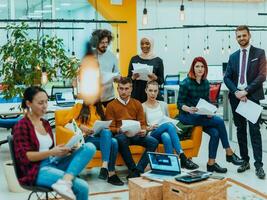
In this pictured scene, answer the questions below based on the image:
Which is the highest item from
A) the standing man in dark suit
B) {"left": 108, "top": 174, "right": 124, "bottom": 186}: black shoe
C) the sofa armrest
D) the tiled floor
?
the standing man in dark suit

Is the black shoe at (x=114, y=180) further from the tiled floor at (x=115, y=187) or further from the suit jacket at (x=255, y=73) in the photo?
the suit jacket at (x=255, y=73)

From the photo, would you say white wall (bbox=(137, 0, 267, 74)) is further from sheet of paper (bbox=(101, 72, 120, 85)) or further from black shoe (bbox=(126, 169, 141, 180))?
black shoe (bbox=(126, 169, 141, 180))

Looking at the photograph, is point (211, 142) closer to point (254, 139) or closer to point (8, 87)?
point (254, 139)

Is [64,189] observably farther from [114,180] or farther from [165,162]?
[114,180]

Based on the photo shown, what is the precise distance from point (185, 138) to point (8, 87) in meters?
2.26

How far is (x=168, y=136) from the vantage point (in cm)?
511

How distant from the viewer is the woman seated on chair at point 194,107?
210 inches

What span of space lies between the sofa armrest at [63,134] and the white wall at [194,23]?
349 inches

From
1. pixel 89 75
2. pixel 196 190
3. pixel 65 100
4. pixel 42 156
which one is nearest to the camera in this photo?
pixel 89 75

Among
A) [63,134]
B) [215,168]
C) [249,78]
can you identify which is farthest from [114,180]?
[249,78]

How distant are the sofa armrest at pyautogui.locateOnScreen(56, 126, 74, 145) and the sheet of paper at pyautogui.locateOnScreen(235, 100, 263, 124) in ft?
6.46

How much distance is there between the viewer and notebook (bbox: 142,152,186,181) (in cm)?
407

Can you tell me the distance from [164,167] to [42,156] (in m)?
1.35

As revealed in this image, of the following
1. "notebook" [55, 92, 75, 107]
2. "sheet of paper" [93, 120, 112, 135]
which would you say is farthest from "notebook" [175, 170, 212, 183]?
"notebook" [55, 92, 75, 107]
